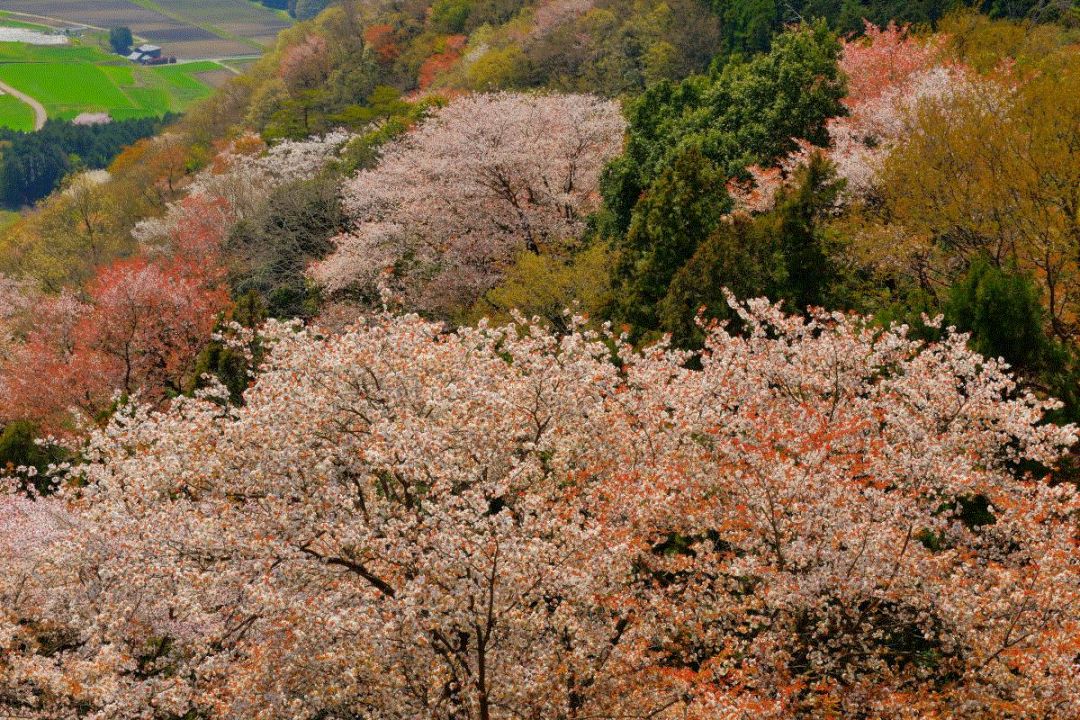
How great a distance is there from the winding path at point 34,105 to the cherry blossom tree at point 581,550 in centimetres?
13623

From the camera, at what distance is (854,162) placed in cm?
2416

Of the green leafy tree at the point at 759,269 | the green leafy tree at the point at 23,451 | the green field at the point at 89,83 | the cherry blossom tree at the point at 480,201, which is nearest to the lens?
the green leafy tree at the point at 759,269

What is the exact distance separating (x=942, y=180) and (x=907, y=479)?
10847mm

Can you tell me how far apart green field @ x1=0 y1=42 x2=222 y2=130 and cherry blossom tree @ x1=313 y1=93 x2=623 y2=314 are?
11824cm

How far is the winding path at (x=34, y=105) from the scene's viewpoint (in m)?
128

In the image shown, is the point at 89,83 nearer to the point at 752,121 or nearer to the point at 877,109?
the point at 752,121

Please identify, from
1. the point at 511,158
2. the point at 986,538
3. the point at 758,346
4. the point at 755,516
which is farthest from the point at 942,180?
the point at 511,158

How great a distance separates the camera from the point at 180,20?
187 m

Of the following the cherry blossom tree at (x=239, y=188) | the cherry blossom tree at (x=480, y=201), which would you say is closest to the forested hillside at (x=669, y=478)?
the cherry blossom tree at (x=480, y=201)

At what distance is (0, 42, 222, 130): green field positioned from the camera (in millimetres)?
133250

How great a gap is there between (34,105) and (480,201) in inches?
5302

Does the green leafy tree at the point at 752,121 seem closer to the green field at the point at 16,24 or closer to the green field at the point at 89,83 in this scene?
→ the green field at the point at 89,83

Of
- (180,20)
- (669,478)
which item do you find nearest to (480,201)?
(669,478)

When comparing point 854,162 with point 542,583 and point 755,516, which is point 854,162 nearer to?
point 755,516
